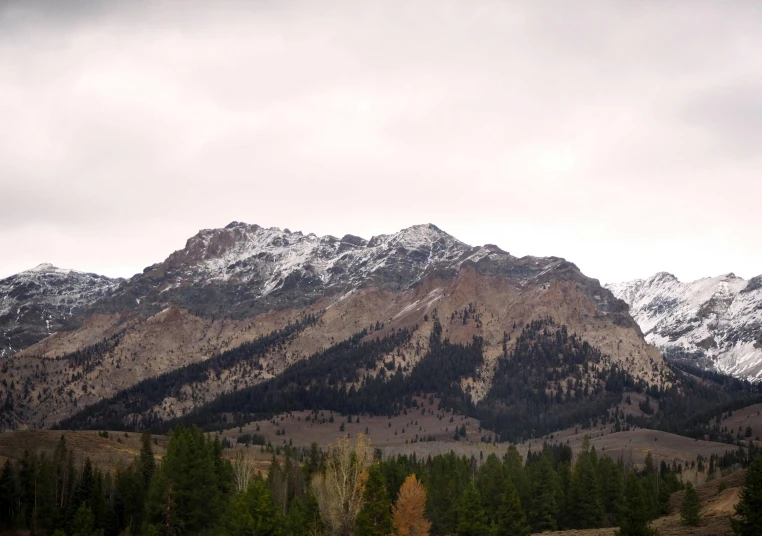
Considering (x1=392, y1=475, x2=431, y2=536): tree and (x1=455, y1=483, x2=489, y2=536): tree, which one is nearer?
(x1=455, y1=483, x2=489, y2=536): tree

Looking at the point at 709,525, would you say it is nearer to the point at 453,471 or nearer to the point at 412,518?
the point at 412,518

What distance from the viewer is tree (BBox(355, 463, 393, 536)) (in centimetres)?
8688

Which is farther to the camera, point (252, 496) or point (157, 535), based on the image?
point (157, 535)

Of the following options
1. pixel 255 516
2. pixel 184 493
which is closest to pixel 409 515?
pixel 184 493

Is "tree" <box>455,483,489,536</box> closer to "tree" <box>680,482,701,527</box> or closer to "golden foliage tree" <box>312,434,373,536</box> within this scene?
"golden foliage tree" <box>312,434,373,536</box>

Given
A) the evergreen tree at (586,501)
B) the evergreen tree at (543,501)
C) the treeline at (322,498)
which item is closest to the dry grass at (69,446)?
the treeline at (322,498)

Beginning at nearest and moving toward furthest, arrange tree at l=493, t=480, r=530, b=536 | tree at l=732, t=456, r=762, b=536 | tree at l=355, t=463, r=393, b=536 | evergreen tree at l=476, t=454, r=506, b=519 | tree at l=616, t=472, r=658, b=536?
tree at l=732, t=456, r=762, b=536 < tree at l=616, t=472, r=658, b=536 < tree at l=355, t=463, r=393, b=536 < tree at l=493, t=480, r=530, b=536 < evergreen tree at l=476, t=454, r=506, b=519

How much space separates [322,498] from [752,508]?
5392 centimetres

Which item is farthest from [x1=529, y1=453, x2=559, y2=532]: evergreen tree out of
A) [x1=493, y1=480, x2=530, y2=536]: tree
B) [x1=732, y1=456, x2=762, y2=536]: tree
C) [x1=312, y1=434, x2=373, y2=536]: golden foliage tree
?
[x1=732, y1=456, x2=762, y2=536]: tree

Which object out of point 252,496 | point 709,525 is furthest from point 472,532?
point 252,496

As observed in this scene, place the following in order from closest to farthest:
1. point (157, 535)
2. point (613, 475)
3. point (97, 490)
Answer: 1. point (157, 535)
2. point (97, 490)
3. point (613, 475)

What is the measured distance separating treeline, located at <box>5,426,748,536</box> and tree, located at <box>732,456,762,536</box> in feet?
35.8

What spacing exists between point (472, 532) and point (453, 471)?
1708 inches

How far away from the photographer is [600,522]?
122 m
